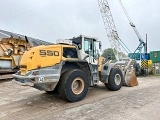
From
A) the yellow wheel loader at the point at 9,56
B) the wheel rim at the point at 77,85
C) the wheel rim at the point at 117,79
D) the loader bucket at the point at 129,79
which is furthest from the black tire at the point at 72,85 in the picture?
the yellow wheel loader at the point at 9,56

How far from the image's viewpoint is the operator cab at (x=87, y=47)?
7.64 meters

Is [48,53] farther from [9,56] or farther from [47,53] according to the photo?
[9,56]

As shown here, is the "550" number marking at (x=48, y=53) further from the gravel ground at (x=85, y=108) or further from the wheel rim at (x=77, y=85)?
the gravel ground at (x=85, y=108)

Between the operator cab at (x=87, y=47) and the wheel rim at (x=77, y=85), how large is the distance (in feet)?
3.03

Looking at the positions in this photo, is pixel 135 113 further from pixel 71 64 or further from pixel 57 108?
pixel 71 64

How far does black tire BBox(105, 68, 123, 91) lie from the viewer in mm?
8703

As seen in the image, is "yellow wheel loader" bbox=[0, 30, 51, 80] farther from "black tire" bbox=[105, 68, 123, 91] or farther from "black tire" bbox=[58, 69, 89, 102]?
"black tire" bbox=[58, 69, 89, 102]

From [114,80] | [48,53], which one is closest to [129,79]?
[114,80]

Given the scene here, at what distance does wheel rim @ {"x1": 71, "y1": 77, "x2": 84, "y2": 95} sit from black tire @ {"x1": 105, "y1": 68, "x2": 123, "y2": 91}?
1946 millimetres

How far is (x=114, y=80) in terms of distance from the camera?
8820 millimetres

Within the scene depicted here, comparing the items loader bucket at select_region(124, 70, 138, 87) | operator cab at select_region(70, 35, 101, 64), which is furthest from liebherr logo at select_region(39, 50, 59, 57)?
loader bucket at select_region(124, 70, 138, 87)

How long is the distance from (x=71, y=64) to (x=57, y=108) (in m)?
1.78

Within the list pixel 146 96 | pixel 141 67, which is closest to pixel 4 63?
pixel 146 96

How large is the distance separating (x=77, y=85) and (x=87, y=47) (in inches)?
62.9
